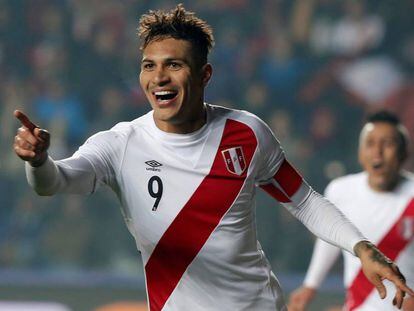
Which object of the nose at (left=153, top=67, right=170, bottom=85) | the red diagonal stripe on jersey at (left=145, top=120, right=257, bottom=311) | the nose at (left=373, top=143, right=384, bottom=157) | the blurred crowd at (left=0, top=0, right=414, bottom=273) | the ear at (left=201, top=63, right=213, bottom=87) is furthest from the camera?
the blurred crowd at (left=0, top=0, right=414, bottom=273)

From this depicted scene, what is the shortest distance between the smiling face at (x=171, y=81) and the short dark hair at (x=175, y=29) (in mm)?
26

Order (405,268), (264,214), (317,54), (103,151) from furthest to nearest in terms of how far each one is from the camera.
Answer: (317,54)
(264,214)
(405,268)
(103,151)

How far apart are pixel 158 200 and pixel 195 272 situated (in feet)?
1.05

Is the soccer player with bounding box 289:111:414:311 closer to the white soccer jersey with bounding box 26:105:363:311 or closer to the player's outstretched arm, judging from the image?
the white soccer jersey with bounding box 26:105:363:311

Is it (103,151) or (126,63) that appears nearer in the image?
(103,151)

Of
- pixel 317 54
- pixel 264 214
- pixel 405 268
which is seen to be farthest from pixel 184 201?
pixel 317 54

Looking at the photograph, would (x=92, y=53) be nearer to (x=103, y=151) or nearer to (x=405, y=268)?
(x=405, y=268)

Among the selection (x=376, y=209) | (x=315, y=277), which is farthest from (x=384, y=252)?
(x=315, y=277)

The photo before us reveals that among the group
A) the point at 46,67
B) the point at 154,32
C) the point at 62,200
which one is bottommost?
the point at 62,200

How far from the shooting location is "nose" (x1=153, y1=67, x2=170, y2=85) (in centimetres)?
438

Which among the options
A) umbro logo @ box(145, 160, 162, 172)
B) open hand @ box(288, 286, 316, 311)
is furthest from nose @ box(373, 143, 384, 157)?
umbro logo @ box(145, 160, 162, 172)

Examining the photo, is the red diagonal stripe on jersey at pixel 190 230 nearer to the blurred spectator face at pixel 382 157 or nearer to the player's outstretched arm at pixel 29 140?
the player's outstretched arm at pixel 29 140

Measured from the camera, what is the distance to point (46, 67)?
1052cm

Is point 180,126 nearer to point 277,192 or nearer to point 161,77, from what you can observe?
point 161,77
